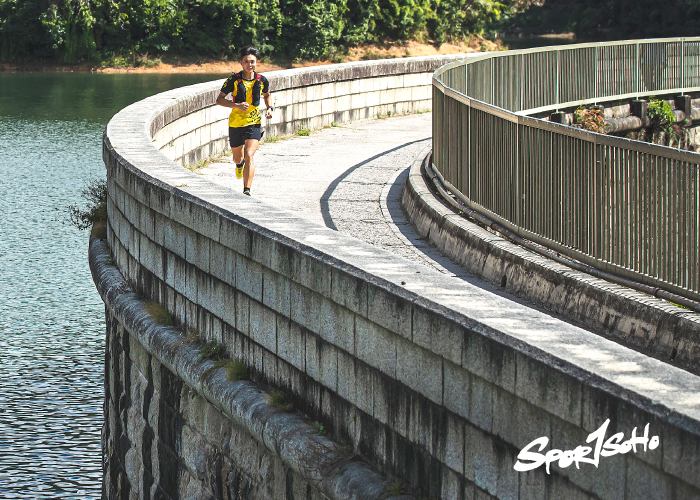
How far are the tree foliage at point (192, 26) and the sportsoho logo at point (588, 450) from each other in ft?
178

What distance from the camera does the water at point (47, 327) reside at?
12.1m

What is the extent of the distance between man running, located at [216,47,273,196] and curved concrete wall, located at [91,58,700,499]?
1.50 m

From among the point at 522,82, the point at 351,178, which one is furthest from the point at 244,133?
the point at 522,82

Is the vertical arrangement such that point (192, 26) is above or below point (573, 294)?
above

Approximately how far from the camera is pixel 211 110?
1377cm

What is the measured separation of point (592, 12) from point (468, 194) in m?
68.4

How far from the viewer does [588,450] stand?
11.4 feet

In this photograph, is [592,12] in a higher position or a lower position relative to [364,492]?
higher

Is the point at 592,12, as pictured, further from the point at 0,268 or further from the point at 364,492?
the point at 364,492

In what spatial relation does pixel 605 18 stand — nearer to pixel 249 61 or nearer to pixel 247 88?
pixel 247 88

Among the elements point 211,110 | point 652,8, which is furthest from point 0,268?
point 652,8

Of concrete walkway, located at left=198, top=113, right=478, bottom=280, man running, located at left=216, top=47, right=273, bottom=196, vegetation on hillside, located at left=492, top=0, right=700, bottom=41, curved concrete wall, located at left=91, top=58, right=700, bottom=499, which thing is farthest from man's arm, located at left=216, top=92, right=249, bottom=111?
vegetation on hillside, located at left=492, top=0, right=700, bottom=41

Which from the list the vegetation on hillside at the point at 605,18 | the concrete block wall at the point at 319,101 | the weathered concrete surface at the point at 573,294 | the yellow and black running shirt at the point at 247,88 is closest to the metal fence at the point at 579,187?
the weathered concrete surface at the point at 573,294

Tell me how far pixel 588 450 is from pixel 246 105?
22.7 ft
